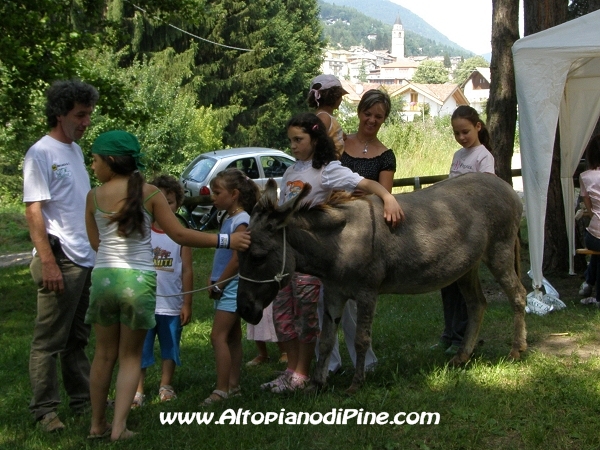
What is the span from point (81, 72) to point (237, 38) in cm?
3223

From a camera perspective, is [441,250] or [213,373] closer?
[441,250]

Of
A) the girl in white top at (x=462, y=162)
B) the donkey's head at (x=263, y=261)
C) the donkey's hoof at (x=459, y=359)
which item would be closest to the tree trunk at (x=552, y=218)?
the girl in white top at (x=462, y=162)

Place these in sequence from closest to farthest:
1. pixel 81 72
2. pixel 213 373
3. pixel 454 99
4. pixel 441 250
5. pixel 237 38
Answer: pixel 441 250, pixel 213 373, pixel 81 72, pixel 237 38, pixel 454 99

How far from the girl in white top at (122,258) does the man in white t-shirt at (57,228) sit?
1.62 feet

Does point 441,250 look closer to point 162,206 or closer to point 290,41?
point 162,206

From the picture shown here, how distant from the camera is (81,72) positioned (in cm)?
1088

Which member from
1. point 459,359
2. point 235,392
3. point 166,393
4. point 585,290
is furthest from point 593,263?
point 166,393

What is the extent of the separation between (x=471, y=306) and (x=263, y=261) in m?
2.18

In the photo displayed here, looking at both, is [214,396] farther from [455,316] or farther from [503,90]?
[503,90]

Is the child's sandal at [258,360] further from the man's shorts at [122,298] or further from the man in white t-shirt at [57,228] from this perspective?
the man's shorts at [122,298]

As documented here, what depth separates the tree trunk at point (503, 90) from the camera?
35.4 ft

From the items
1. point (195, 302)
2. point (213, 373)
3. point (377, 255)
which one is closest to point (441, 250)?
point (377, 255)

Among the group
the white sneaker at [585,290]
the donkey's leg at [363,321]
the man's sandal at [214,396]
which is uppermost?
the donkey's leg at [363,321]

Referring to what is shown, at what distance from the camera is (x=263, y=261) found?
16.4ft
